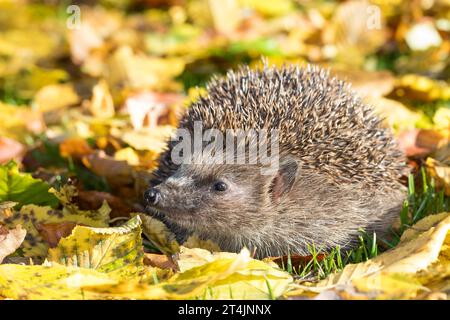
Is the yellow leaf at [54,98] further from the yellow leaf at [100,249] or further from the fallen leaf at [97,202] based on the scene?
the yellow leaf at [100,249]

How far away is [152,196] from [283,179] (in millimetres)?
786

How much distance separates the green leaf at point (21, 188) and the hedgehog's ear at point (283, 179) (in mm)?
1305

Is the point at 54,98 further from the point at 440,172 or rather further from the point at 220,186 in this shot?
the point at 440,172

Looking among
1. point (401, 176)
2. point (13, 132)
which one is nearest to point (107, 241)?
point (401, 176)

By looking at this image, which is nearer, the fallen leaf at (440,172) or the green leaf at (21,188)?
the green leaf at (21,188)

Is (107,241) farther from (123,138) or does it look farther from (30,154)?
(30,154)

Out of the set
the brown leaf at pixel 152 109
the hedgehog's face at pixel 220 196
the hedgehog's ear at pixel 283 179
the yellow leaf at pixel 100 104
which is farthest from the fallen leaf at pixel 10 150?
the hedgehog's ear at pixel 283 179

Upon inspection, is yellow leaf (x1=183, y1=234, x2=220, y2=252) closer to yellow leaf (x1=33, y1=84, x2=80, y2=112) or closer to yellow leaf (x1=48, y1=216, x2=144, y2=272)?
yellow leaf (x1=48, y1=216, x2=144, y2=272)

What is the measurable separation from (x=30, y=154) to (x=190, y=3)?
5334mm

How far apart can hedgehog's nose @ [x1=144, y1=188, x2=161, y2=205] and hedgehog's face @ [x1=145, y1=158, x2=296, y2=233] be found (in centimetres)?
5

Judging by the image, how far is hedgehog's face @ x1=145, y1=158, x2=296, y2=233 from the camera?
413 centimetres

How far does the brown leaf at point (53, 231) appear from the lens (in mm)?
3930

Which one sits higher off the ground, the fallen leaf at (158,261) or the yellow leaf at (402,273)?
the yellow leaf at (402,273)

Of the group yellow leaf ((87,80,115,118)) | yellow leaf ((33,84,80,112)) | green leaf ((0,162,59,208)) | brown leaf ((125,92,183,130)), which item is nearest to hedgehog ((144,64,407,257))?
green leaf ((0,162,59,208))
